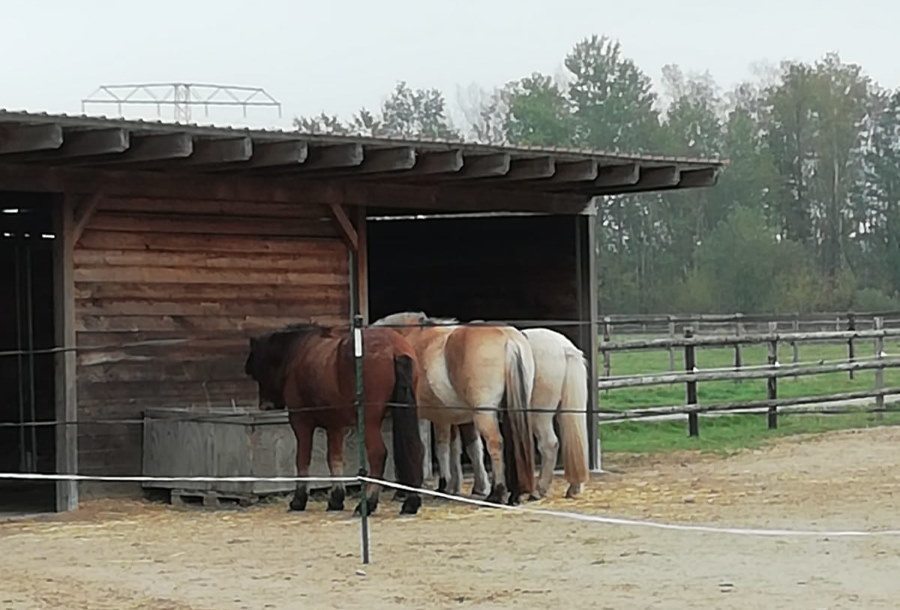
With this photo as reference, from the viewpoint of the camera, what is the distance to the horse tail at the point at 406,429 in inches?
423

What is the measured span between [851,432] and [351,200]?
7192mm

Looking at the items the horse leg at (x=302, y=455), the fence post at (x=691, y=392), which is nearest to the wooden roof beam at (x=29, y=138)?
the horse leg at (x=302, y=455)

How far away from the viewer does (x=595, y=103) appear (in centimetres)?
5400

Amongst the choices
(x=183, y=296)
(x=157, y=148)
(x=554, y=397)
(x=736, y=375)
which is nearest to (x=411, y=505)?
(x=554, y=397)

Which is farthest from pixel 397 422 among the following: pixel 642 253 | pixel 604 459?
pixel 642 253

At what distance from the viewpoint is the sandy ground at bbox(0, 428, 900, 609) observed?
7.20 metres

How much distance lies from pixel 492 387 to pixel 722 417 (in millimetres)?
9017

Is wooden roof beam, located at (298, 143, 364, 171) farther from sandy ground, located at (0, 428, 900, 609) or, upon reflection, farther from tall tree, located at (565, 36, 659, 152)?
tall tree, located at (565, 36, 659, 152)

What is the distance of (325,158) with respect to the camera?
38.7ft

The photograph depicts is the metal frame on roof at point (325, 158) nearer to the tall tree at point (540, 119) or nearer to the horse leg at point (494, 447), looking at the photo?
the horse leg at point (494, 447)

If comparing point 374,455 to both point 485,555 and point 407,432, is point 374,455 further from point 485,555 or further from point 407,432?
point 485,555

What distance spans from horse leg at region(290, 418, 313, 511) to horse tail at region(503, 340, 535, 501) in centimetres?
138

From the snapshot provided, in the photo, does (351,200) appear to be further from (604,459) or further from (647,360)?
(647,360)

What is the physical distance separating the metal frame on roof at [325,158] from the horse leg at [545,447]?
1.98 m
